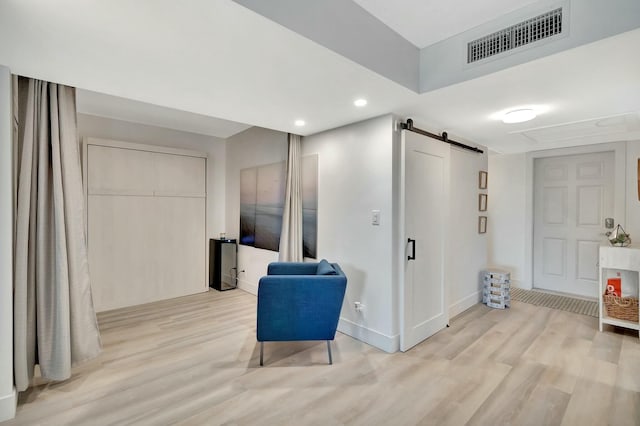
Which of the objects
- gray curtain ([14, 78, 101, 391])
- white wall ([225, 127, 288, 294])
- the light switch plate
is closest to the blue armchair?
the light switch plate

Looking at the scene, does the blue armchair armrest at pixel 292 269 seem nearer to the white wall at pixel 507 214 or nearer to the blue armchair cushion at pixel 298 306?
the blue armchair cushion at pixel 298 306

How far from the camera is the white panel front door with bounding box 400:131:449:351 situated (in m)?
2.94

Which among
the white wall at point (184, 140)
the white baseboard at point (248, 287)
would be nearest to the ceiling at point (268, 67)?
the white wall at point (184, 140)

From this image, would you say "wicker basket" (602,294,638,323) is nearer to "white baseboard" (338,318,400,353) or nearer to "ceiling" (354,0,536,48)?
"white baseboard" (338,318,400,353)

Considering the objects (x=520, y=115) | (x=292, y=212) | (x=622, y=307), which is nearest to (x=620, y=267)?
(x=622, y=307)

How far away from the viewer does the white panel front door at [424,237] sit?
9.65 feet

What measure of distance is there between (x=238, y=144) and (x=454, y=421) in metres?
4.48

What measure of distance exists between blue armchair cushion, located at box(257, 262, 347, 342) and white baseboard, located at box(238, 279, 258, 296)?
2.10m

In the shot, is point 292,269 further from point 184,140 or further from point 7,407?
point 184,140

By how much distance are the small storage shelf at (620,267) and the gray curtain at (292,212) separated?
3.36 m

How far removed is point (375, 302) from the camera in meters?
3.00

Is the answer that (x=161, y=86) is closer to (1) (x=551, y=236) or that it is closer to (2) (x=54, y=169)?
(2) (x=54, y=169)

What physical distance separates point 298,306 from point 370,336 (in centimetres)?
95

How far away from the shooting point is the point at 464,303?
403 cm
